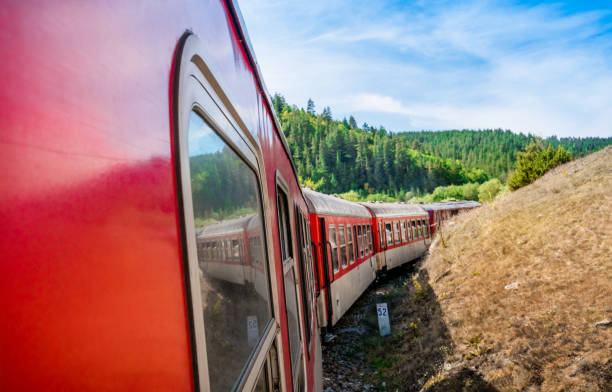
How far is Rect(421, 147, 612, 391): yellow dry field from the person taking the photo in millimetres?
5379

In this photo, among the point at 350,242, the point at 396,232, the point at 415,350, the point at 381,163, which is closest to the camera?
the point at 415,350

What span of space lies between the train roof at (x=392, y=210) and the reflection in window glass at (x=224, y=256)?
44.1 feet

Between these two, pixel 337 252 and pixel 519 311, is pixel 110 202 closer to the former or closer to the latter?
pixel 519 311

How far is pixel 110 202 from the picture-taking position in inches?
22.6

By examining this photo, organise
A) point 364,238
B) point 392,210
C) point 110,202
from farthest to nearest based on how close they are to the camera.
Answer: point 392,210
point 364,238
point 110,202

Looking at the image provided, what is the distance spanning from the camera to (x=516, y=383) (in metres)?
5.24

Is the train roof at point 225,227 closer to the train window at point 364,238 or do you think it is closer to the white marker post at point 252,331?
the white marker post at point 252,331

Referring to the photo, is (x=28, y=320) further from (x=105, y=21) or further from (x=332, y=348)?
(x=332, y=348)

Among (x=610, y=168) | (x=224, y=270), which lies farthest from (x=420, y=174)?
(x=224, y=270)

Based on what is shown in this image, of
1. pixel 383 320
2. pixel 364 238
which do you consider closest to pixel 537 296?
pixel 383 320

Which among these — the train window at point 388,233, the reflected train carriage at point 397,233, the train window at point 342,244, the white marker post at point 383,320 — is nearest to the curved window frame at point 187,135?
the white marker post at point 383,320

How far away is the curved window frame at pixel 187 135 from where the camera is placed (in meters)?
0.76

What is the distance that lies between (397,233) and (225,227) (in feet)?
54.4

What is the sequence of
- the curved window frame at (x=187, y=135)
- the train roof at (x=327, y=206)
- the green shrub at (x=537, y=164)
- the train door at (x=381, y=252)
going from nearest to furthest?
the curved window frame at (x=187, y=135), the train roof at (x=327, y=206), the train door at (x=381, y=252), the green shrub at (x=537, y=164)
